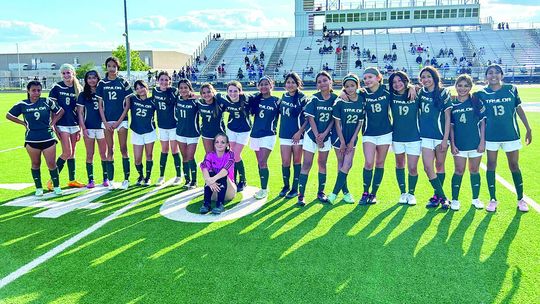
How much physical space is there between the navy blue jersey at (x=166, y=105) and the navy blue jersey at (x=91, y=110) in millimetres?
904

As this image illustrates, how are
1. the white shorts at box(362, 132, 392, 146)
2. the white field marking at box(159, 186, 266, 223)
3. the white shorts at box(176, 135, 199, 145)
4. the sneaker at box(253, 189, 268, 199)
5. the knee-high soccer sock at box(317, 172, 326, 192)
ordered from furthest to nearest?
the white shorts at box(176, 135, 199, 145) → the sneaker at box(253, 189, 268, 199) → the knee-high soccer sock at box(317, 172, 326, 192) → the white shorts at box(362, 132, 392, 146) → the white field marking at box(159, 186, 266, 223)

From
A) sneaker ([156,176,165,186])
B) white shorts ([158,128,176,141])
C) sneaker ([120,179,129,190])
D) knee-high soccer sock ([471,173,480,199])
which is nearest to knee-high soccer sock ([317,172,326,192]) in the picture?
knee-high soccer sock ([471,173,480,199])

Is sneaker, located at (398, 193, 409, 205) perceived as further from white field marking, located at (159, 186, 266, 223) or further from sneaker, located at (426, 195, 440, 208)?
white field marking, located at (159, 186, 266, 223)

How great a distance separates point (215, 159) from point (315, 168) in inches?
127

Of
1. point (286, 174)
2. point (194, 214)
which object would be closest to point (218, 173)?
point (194, 214)

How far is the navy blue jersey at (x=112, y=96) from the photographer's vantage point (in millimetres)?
6809

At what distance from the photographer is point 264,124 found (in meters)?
6.45

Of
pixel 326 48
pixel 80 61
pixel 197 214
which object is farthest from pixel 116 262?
pixel 80 61

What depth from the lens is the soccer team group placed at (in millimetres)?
5625

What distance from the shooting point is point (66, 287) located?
3727 millimetres

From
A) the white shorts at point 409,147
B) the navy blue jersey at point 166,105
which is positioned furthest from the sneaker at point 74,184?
the white shorts at point 409,147

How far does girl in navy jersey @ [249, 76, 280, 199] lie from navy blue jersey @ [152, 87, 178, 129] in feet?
4.30

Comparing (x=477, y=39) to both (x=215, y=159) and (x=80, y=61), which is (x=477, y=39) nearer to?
(x=215, y=159)

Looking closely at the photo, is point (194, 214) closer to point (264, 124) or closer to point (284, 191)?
point (284, 191)
